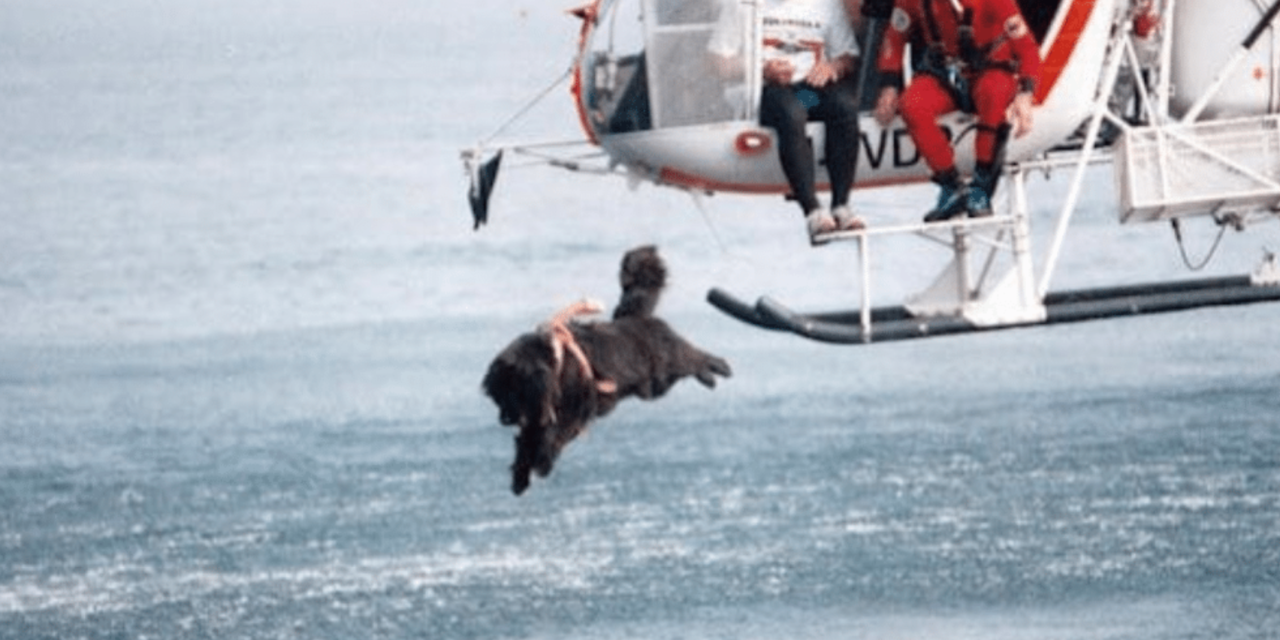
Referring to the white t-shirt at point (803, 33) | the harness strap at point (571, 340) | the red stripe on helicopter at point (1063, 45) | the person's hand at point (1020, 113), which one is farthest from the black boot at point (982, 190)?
the harness strap at point (571, 340)

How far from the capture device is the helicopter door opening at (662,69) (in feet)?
59.8

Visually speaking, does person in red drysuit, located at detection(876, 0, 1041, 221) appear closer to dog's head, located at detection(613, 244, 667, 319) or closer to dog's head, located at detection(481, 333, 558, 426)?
dog's head, located at detection(613, 244, 667, 319)

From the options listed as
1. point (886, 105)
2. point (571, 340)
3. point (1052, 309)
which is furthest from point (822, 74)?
point (571, 340)

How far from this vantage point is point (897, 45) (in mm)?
18438

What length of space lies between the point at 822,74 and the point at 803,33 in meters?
0.21

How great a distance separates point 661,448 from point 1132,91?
43.3 meters

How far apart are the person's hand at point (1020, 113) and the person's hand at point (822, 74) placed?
27.1 inches

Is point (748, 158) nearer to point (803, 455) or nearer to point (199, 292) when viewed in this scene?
point (803, 455)

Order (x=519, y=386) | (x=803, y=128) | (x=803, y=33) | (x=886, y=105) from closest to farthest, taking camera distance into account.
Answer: (x=519, y=386) → (x=803, y=128) → (x=803, y=33) → (x=886, y=105)

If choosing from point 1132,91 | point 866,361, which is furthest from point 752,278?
point 1132,91

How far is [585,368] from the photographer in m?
15.9

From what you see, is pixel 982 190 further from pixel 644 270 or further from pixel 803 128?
pixel 644 270

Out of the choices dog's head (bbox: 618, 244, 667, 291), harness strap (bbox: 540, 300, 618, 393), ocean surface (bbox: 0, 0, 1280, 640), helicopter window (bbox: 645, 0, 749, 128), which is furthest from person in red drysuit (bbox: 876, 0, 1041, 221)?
ocean surface (bbox: 0, 0, 1280, 640)

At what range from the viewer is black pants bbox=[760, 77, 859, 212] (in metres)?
18.2
